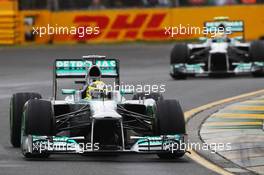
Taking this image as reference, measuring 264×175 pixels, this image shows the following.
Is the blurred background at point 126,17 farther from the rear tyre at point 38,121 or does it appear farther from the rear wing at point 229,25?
the rear tyre at point 38,121

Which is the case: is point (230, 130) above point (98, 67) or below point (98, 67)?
below

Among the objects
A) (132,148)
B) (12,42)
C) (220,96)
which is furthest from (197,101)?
(12,42)

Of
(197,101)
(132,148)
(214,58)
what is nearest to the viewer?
(132,148)

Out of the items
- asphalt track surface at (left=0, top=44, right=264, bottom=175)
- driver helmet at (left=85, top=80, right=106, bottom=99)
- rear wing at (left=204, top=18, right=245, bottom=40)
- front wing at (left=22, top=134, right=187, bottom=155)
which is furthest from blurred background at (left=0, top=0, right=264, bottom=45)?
front wing at (left=22, top=134, right=187, bottom=155)

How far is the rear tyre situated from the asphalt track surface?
31 cm

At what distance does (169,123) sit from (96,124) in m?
0.89

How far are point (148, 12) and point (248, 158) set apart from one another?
86.0 ft

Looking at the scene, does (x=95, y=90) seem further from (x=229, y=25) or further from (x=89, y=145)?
(x=229, y=25)

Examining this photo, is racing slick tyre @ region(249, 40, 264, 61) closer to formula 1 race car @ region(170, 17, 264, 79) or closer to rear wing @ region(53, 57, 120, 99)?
formula 1 race car @ region(170, 17, 264, 79)

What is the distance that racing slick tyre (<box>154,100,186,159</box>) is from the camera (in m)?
→ 12.9

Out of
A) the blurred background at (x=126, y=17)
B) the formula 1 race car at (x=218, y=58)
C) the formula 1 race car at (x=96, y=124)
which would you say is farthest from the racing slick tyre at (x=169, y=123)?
the blurred background at (x=126, y=17)

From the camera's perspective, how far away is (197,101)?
20.6 meters

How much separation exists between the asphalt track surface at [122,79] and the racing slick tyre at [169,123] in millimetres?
148

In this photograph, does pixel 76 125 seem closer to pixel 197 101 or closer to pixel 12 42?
pixel 197 101
